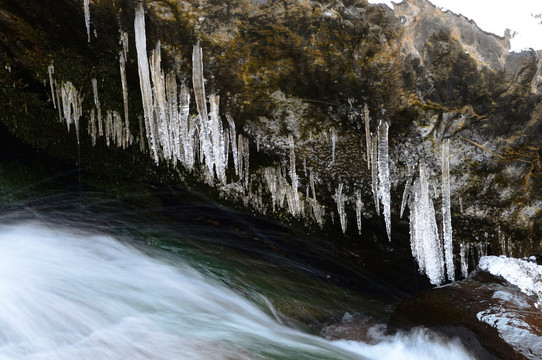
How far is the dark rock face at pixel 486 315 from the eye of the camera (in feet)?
10.1

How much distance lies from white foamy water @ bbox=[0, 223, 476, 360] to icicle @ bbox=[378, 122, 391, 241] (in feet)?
4.65

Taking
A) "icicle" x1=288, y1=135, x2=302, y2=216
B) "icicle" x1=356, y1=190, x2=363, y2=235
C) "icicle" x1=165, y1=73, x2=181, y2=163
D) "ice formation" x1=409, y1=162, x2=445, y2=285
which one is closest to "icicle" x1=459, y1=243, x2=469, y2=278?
"ice formation" x1=409, y1=162, x2=445, y2=285

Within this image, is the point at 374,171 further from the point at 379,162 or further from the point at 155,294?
the point at 155,294

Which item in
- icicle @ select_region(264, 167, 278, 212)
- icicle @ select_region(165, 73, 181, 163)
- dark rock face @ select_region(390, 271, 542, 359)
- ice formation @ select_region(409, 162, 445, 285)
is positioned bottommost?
dark rock face @ select_region(390, 271, 542, 359)

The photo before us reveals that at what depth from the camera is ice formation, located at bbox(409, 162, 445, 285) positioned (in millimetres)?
4434

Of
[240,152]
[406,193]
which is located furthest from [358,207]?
[240,152]

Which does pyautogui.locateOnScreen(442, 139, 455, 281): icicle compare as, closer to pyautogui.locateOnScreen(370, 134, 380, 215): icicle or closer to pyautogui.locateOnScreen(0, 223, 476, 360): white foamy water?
pyautogui.locateOnScreen(370, 134, 380, 215): icicle

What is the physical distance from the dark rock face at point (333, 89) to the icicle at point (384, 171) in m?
0.08

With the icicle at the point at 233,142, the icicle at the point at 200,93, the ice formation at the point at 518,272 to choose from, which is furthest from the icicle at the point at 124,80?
the ice formation at the point at 518,272

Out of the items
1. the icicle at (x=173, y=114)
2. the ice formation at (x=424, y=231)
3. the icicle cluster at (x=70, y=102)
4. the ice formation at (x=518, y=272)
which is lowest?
the ice formation at (x=518, y=272)

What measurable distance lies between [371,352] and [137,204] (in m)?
3.75

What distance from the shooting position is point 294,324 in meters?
4.07

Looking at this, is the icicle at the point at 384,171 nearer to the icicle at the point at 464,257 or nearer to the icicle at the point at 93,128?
the icicle at the point at 464,257

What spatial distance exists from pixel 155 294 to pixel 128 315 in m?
0.51
